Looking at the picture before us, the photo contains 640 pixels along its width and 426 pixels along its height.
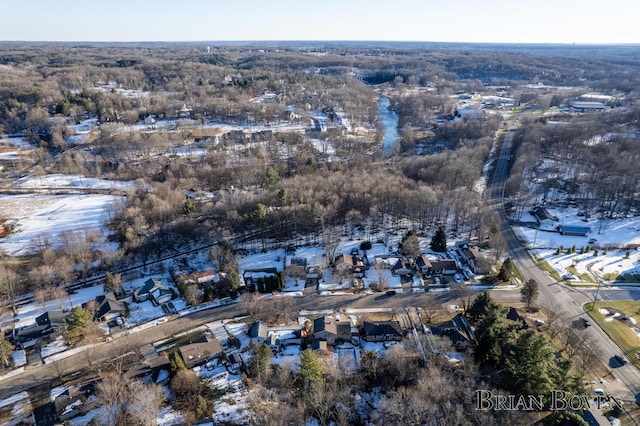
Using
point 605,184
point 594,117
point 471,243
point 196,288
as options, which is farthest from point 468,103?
point 196,288

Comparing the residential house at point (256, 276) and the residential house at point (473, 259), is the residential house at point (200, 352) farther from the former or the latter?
the residential house at point (473, 259)

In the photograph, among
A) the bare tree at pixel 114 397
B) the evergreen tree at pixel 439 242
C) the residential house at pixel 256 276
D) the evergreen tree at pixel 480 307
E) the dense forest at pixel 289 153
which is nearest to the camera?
the bare tree at pixel 114 397

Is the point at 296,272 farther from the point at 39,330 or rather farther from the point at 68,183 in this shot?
the point at 68,183

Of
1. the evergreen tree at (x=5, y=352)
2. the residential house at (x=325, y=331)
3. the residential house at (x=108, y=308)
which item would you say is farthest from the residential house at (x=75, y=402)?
the residential house at (x=325, y=331)

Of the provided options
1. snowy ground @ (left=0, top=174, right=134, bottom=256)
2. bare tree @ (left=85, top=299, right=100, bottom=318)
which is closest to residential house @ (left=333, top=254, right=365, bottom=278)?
bare tree @ (left=85, top=299, right=100, bottom=318)

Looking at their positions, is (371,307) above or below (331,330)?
below

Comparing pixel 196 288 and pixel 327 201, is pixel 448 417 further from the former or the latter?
pixel 327 201

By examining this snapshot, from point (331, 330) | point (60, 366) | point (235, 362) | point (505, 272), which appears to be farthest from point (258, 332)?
point (505, 272)

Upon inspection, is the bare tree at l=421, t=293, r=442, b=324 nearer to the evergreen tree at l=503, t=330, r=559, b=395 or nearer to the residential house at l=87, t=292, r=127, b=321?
the evergreen tree at l=503, t=330, r=559, b=395
